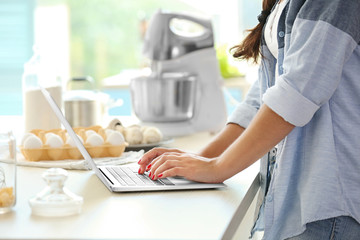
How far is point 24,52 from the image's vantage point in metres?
6.99

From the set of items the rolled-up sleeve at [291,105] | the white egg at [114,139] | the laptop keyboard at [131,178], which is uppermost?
the rolled-up sleeve at [291,105]

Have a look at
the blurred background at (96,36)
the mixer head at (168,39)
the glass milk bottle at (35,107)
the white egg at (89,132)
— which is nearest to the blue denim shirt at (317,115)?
the white egg at (89,132)

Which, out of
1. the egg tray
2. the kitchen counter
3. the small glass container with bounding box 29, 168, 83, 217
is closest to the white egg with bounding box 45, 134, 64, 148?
the egg tray

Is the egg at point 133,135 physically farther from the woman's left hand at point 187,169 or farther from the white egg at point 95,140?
the woman's left hand at point 187,169

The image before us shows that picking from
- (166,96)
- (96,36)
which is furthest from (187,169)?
(96,36)

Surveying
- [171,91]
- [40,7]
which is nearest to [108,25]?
[40,7]

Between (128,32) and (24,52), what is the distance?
8.47ft

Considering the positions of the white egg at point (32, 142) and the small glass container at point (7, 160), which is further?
the white egg at point (32, 142)

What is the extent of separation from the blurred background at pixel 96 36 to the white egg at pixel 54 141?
2.37 metres

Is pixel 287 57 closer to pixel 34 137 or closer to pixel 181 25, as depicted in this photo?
pixel 34 137

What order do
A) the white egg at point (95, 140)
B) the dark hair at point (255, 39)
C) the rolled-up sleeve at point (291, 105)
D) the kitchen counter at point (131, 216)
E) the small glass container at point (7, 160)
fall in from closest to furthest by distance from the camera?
the kitchen counter at point (131, 216) < the small glass container at point (7, 160) < the rolled-up sleeve at point (291, 105) < the dark hair at point (255, 39) < the white egg at point (95, 140)

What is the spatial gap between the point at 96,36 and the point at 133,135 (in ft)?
25.1

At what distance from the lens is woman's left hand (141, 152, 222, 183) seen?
1140 millimetres

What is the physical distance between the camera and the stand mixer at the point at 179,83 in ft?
6.60
